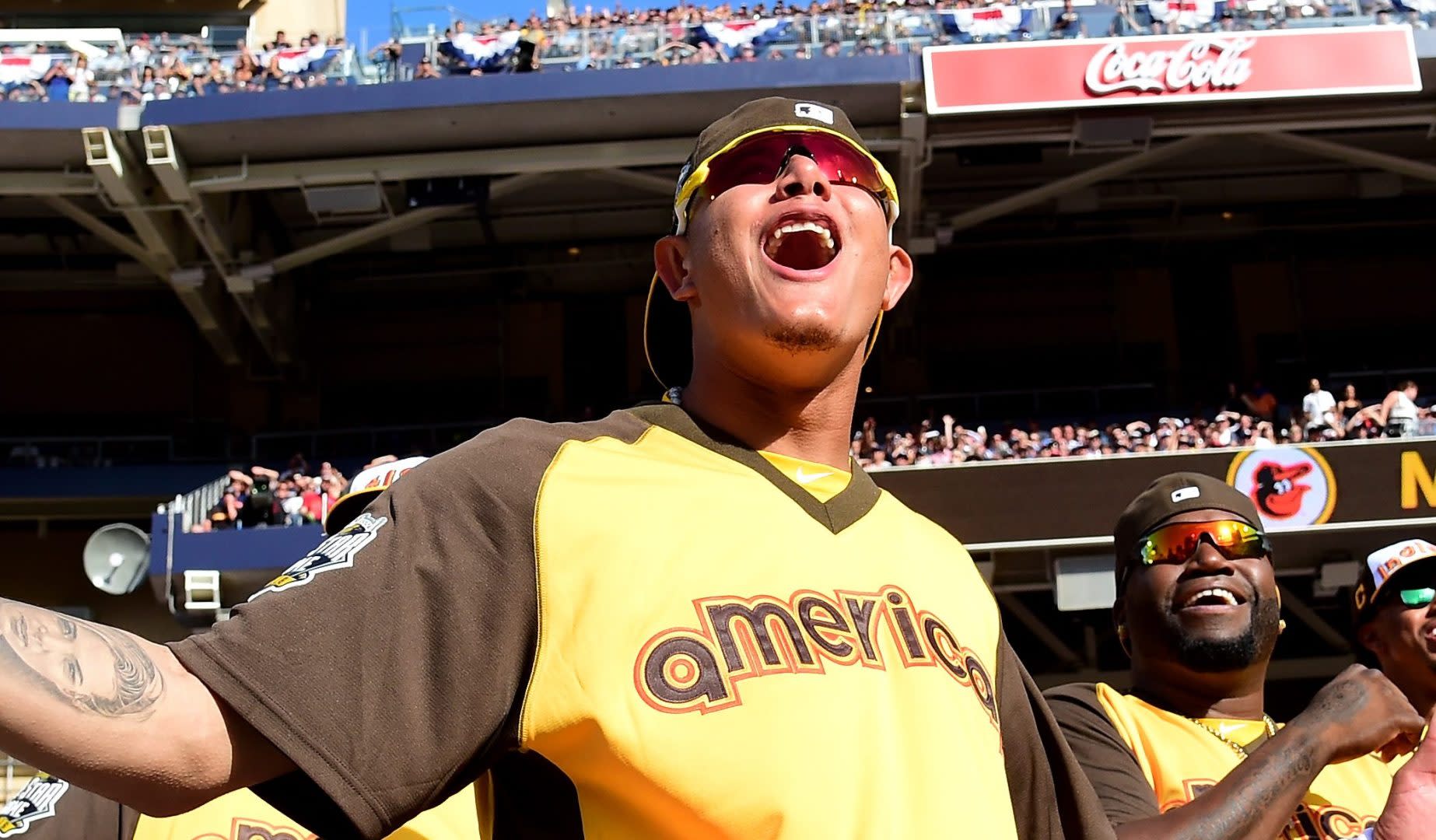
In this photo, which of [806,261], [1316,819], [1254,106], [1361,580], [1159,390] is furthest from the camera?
[1159,390]

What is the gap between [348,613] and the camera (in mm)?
1568

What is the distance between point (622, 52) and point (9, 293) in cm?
1062

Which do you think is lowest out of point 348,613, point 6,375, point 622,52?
point 6,375

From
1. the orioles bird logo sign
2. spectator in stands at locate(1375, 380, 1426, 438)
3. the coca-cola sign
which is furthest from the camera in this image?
the coca-cola sign

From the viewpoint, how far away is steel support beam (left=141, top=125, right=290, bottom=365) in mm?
16953

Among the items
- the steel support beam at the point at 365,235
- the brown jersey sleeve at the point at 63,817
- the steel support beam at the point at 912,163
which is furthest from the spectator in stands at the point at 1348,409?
the brown jersey sleeve at the point at 63,817

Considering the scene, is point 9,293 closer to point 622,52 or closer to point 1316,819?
point 622,52

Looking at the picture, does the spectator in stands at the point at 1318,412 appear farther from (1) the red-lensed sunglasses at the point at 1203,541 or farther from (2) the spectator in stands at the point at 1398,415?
(1) the red-lensed sunglasses at the point at 1203,541

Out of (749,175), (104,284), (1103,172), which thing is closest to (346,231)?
(104,284)

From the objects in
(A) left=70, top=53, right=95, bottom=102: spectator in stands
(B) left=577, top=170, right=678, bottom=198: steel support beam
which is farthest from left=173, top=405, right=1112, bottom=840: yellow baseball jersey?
(A) left=70, top=53, right=95, bottom=102: spectator in stands

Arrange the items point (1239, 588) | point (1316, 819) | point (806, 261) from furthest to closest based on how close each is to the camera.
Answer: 1. point (1239, 588)
2. point (1316, 819)
3. point (806, 261)

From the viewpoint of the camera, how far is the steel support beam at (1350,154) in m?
18.1

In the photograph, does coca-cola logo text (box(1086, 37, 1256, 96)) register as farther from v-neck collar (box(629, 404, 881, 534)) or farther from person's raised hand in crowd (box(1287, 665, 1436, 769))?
v-neck collar (box(629, 404, 881, 534))

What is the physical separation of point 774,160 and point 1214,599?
1.95 metres
